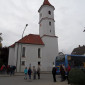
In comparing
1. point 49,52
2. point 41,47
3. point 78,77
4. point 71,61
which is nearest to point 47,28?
point 41,47

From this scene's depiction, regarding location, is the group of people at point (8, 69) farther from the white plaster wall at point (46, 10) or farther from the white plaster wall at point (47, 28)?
the white plaster wall at point (46, 10)

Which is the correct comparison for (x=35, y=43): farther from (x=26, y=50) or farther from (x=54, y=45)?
(x=54, y=45)

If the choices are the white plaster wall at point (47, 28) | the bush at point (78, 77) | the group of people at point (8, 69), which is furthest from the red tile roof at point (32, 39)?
the bush at point (78, 77)

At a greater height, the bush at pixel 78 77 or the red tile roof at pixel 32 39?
the red tile roof at pixel 32 39

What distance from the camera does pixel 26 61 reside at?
37812 millimetres

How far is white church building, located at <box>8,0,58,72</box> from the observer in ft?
124

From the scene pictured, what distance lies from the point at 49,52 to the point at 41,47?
10.4 feet

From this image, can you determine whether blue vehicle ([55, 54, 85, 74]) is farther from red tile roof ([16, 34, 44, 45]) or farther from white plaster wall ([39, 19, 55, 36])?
white plaster wall ([39, 19, 55, 36])

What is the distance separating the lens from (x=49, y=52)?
41000mm

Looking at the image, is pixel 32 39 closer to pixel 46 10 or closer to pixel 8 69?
pixel 46 10

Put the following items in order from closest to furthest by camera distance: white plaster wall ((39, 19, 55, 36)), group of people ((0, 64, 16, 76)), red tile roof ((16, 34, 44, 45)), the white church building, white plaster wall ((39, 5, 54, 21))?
group of people ((0, 64, 16, 76))
the white church building
red tile roof ((16, 34, 44, 45))
white plaster wall ((39, 19, 55, 36))
white plaster wall ((39, 5, 54, 21))

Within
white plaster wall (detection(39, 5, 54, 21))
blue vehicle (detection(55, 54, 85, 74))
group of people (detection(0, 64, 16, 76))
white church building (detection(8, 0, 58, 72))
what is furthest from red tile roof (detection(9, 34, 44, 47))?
blue vehicle (detection(55, 54, 85, 74))

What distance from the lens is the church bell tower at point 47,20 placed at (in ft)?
Result: 143

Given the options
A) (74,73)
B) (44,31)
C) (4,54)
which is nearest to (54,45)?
(44,31)
